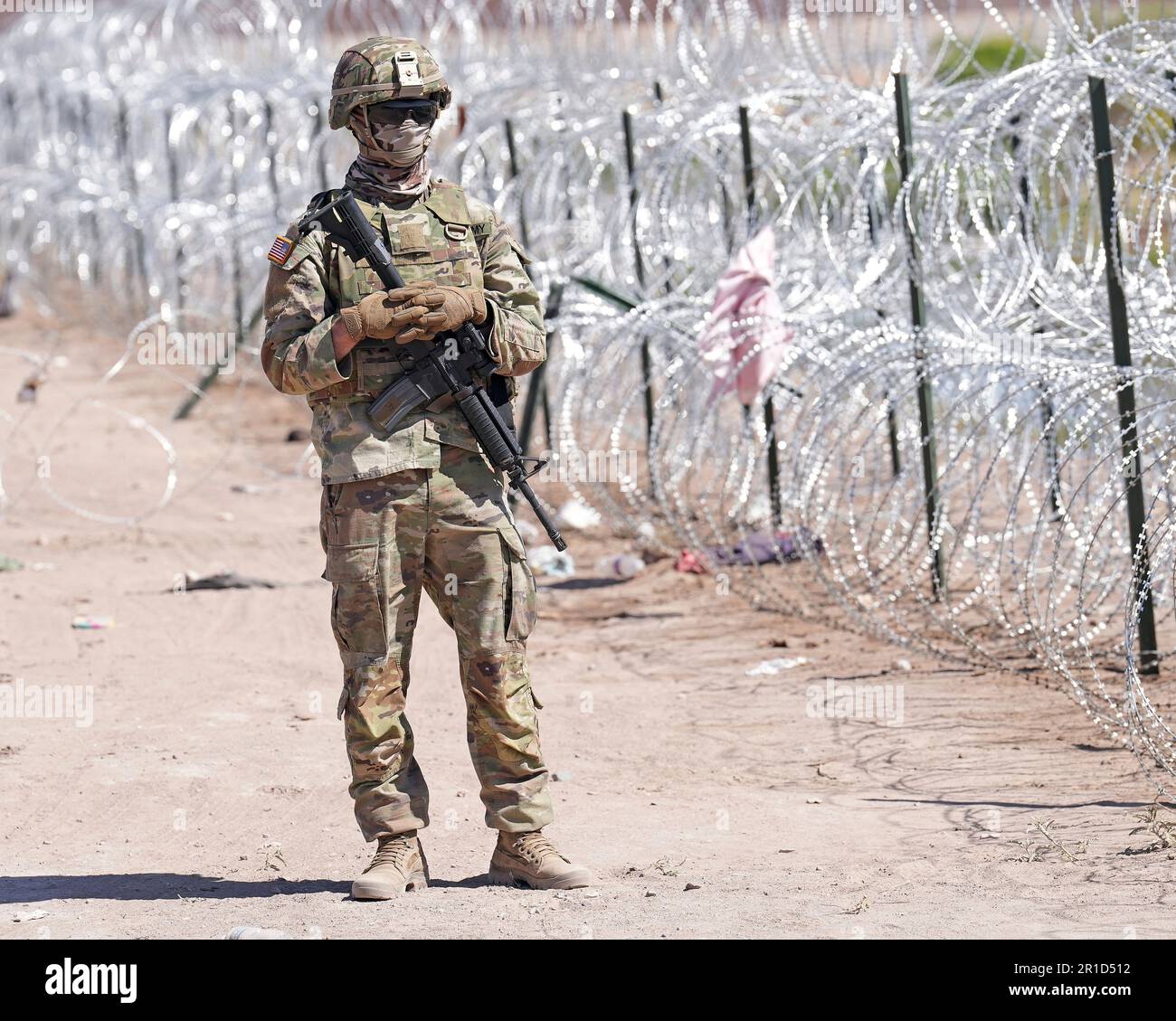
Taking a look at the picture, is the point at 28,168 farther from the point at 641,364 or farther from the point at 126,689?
the point at 126,689

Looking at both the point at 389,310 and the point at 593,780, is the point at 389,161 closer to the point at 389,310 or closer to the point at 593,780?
the point at 389,310

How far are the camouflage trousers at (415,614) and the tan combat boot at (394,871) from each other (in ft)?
0.17

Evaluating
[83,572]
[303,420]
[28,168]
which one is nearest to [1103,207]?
[83,572]

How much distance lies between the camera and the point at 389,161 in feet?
13.7

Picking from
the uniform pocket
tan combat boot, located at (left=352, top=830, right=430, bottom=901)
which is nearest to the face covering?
the uniform pocket

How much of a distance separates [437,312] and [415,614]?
751 millimetres

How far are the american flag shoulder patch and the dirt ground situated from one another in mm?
1531

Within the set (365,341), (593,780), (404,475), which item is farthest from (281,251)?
(593,780)

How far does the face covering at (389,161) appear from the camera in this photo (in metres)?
4.14

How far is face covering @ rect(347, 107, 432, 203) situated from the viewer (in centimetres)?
414

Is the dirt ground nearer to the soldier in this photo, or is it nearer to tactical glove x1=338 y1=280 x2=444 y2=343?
the soldier

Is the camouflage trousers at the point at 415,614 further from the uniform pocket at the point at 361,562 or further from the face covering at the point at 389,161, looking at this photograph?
the face covering at the point at 389,161

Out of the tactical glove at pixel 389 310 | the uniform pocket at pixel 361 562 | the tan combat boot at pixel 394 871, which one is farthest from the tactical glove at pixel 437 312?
the tan combat boot at pixel 394 871

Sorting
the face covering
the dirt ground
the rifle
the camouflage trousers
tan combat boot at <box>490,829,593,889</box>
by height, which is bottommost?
the dirt ground
